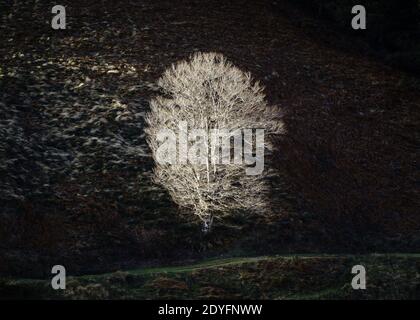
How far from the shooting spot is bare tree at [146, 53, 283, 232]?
88.5 feet

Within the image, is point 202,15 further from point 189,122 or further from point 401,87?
point 189,122

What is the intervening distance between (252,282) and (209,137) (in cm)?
698

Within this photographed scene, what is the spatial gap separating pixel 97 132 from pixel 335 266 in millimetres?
15511

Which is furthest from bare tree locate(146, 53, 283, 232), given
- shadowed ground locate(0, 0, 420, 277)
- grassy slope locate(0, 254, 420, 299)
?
grassy slope locate(0, 254, 420, 299)

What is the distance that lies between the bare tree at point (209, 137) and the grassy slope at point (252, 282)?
11.4 feet

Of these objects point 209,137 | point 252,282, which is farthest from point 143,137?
Answer: point 252,282

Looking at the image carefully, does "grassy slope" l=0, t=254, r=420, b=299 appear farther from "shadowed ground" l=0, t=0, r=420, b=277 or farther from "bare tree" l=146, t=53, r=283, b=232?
"bare tree" l=146, t=53, r=283, b=232

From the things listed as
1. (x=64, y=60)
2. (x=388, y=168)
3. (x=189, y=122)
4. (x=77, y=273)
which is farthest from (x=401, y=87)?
(x=77, y=273)

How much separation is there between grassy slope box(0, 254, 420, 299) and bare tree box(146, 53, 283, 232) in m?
3.48

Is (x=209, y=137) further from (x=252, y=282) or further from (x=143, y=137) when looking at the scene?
(x=143, y=137)

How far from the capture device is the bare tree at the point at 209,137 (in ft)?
88.5

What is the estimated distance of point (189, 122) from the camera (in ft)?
89.5

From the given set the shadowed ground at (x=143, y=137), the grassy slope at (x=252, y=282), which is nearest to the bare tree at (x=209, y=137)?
the shadowed ground at (x=143, y=137)

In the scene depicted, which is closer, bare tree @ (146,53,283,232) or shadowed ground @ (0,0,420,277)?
bare tree @ (146,53,283,232)
